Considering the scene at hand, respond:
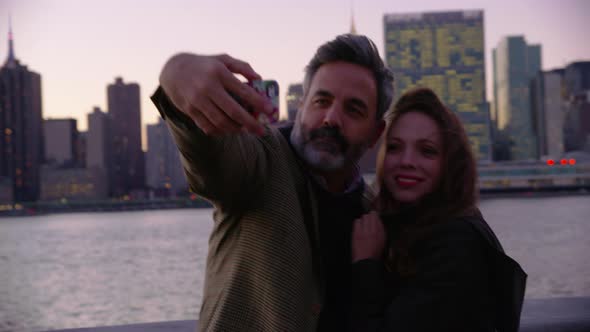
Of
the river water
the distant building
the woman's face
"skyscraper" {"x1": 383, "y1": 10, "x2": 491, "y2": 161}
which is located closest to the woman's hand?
the woman's face

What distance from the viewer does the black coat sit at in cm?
181

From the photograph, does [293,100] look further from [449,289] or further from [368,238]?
[449,289]

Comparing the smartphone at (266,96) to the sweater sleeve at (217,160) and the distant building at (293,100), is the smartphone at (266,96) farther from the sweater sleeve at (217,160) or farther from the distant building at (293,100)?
the distant building at (293,100)

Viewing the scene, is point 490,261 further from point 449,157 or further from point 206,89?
point 206,89

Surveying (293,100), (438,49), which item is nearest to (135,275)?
(293,100)

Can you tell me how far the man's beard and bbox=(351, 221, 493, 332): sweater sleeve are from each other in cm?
40

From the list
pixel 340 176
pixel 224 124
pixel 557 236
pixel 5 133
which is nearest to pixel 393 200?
pixel 340 176

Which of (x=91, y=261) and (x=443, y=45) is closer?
(x=91, y=261)

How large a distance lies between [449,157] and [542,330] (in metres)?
0.88

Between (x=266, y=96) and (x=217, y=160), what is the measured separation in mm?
244

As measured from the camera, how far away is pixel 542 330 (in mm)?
2455

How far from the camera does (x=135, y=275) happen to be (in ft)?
109

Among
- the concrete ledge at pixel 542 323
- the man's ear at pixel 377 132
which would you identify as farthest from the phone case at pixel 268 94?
the concrete ledge at pixel 542 323

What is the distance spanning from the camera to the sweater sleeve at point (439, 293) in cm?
180
